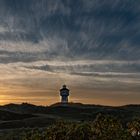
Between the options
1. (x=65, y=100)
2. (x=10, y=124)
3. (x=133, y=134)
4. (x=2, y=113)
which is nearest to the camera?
(x=133, y=134)

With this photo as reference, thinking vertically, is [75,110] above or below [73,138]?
above

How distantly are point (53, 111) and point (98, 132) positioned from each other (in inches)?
5629

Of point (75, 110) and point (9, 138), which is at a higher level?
point (75, 110)

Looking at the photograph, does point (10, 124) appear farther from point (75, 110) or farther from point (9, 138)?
point (75, 110)

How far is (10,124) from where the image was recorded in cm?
12219

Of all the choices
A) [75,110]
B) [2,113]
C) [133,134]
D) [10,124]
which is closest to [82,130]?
[133,134]

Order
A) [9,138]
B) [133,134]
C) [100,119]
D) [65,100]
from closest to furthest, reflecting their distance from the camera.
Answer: [100,119] → [133,134] → [9,138] → [65,100]

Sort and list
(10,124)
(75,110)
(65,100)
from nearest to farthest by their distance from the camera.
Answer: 1. (10,124)
2. (65,100)
3. (75,110)

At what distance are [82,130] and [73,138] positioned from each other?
1119mm

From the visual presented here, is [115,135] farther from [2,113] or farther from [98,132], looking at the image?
[2,113]

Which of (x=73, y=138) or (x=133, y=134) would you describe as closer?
(x=73, y=138)

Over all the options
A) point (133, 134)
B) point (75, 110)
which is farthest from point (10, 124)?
point (133, 134)

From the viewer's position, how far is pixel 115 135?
126ft

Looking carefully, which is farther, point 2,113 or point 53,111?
point 53,111
